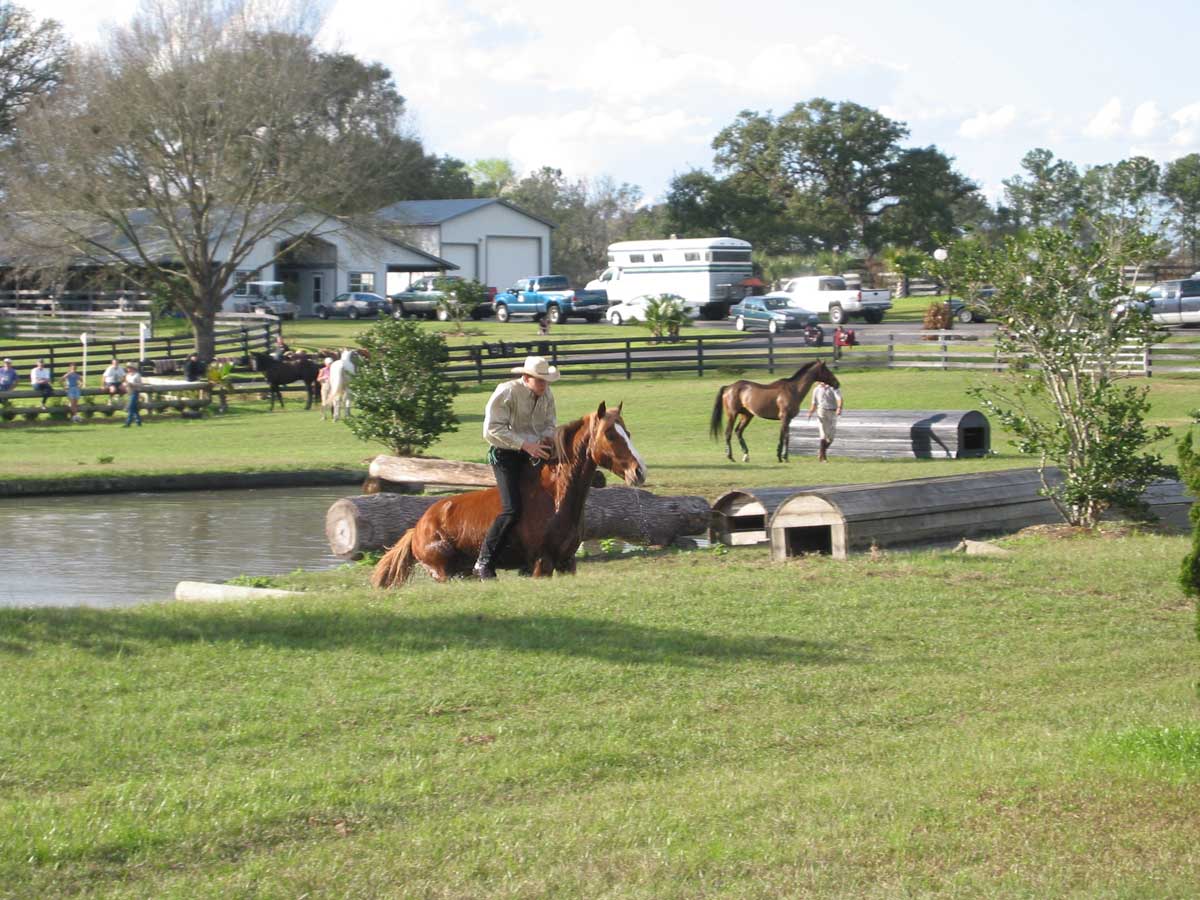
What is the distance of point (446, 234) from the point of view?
3396 inches

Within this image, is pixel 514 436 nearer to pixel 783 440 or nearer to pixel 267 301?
pixel 783 440

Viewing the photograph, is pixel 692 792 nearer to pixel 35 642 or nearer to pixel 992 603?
pixel 35 642

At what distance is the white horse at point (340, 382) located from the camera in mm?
34344

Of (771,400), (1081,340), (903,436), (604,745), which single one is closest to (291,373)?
(771,400)

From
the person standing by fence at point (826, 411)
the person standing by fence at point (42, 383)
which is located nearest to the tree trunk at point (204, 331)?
the person standing by fence at point (42, 383)

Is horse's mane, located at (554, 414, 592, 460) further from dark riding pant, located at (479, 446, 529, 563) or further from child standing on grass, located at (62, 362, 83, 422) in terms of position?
child standing on grass, located at (62, 362, 83, 422)

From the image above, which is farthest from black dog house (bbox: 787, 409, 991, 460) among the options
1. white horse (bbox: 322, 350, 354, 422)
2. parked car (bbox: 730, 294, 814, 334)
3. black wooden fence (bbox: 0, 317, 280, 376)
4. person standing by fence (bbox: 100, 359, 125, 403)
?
parked car (bbox: 730, 294, 814, 334)

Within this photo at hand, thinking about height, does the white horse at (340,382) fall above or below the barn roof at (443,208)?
below

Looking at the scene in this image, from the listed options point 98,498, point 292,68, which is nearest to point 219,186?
point 292,68

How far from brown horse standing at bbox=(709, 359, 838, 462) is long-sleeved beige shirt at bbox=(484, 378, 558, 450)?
572 inches

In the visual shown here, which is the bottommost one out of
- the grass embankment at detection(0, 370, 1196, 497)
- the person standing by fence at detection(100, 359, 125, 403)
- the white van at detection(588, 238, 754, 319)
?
the grass embankment at detection(0, 370, 1196, 497)

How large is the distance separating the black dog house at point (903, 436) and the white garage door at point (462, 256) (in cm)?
6218

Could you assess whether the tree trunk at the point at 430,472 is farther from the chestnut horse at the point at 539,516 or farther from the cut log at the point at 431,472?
the chestnut horse at the point at 539,516

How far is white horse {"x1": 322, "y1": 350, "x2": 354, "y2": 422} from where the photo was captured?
3434 centimetres
